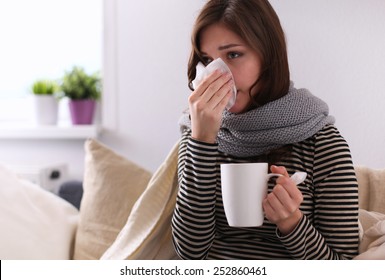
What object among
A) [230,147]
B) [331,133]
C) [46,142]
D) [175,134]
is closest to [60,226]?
[46,142]

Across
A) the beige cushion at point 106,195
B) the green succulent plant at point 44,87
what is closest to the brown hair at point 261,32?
the beige cushion at point 106,195

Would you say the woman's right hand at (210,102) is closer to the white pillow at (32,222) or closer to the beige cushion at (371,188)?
the beige cushion at (371,188)

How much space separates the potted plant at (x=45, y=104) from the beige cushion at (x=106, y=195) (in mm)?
150

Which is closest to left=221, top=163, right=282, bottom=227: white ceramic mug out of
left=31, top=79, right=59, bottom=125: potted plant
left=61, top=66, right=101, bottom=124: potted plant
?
left=61, top=66, right=101, bottom=124: potted plant

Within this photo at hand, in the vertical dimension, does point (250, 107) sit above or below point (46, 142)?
above

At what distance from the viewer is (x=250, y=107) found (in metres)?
0.76

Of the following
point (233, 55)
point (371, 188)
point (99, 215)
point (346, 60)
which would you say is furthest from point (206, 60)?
point (99, 215)

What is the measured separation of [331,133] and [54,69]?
80 centimetres

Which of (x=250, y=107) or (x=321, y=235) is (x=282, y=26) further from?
(x=321, y=235)

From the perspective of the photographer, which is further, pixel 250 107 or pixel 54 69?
pixel 54 69

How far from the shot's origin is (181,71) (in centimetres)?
87

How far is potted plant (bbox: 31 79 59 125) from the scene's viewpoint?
117cm

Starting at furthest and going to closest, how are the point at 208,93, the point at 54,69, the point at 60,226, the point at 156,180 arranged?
1. the point at 54,69
2. the point at 60,226
3. the point at 156,180
4. the point at 208,93

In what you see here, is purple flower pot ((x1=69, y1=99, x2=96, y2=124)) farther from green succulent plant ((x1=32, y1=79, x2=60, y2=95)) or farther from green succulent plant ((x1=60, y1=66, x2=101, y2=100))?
green succulent plant ((x1=32, y1=79, x2=60, y2=95))
